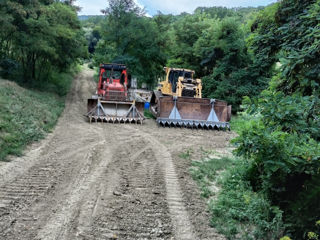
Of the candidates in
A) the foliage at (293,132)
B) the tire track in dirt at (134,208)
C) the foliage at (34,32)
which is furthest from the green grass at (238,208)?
the foliage at (34,32)

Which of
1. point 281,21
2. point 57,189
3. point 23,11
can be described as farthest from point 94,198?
point 23,11

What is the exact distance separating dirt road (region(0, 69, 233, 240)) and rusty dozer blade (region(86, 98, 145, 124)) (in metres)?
4.01

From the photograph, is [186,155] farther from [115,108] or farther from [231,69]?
[231,69]

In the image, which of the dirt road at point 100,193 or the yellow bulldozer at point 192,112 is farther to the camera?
the yellow bulldozer at point 192,112

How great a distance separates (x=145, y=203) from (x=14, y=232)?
2.26 metres

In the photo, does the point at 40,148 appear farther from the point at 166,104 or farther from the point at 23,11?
the point at 23,11

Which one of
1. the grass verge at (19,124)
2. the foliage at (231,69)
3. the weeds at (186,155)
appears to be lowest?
the weeds at (186,155)

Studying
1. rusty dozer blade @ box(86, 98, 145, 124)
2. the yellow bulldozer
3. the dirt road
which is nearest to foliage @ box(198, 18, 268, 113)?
the yellow bulldozer

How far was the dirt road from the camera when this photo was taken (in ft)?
14.5

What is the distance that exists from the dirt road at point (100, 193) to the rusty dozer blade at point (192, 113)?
165 inches

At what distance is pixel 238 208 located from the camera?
5.27 metres

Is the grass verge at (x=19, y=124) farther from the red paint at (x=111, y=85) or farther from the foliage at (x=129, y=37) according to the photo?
the foliage at (x=129, y=37)

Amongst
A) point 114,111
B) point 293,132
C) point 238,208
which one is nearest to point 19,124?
point 114,111

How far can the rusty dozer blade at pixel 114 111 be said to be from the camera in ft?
48.0
